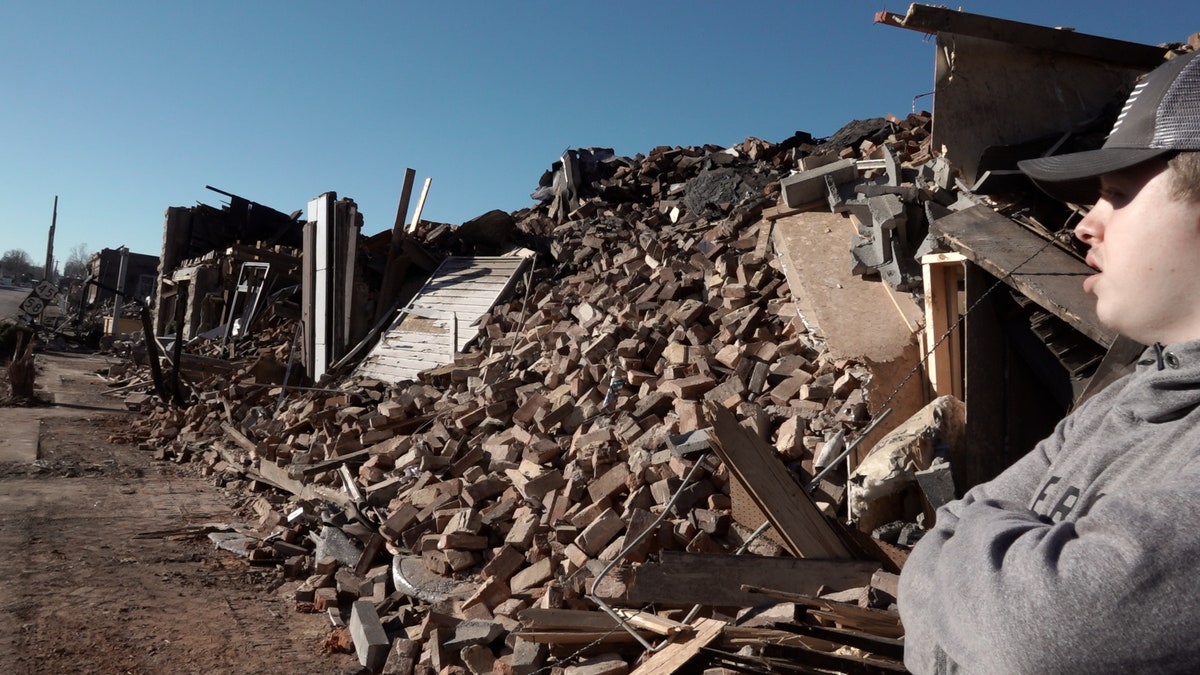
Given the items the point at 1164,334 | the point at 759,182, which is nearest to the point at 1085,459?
the point at 1164,334

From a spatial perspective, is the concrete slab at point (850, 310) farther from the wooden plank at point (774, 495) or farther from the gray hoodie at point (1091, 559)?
the gray hoodie at point (1091, 559)

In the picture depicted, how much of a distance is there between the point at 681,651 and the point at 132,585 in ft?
15.3

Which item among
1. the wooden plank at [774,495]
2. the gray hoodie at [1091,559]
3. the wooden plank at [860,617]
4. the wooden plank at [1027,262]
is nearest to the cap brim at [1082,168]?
the gray hoodie at [1091,559]

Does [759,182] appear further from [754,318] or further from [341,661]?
[341,661]

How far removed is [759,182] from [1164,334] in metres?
10.8

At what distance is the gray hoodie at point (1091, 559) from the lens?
878mm

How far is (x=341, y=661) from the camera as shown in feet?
17.5

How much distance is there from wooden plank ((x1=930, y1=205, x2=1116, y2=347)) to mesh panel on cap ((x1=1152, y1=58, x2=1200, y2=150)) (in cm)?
372

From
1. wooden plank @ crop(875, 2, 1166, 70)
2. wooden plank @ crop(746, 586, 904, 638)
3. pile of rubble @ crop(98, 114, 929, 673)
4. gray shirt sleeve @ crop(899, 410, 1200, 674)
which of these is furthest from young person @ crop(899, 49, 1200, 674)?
wooden plank @ crop(875, 2, 1166, 70)

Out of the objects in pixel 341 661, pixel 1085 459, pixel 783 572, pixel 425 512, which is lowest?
pixel 341 661

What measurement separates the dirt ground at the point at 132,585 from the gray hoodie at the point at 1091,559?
4777 mm

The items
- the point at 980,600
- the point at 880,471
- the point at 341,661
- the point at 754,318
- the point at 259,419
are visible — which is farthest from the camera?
the point at 259,419

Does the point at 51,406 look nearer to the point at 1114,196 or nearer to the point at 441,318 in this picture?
the point at 441,318

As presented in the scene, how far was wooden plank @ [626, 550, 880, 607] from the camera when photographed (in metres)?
4.09
